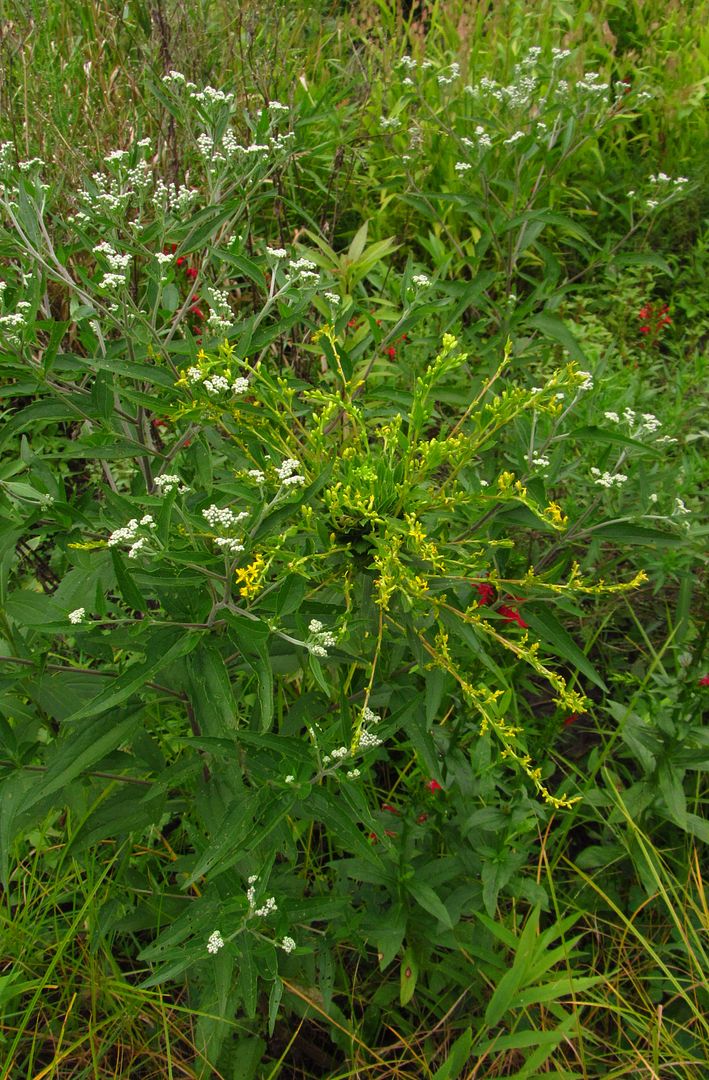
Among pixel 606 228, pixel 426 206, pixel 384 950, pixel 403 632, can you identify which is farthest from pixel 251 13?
pixel 384 950

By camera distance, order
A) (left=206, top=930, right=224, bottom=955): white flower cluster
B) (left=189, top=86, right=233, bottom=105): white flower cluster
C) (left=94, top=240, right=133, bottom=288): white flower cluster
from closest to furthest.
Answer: (left=206, top=930, right=224, bottom=955): white flower cluster, (left=94, top=240, right=133, bottom=288): white flower cluster, (left=189, top=86, right=233, bottom=105): white flower cluster

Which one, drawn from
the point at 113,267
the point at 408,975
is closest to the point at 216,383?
the point at 113,267

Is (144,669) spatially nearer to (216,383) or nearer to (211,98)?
(216,383)

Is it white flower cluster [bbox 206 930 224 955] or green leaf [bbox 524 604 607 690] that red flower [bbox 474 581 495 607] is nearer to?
green leaf [bbox 524 604 607 690]

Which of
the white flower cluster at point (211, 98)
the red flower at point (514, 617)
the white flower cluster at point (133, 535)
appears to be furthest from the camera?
the white flower cluster at point (211, 98)

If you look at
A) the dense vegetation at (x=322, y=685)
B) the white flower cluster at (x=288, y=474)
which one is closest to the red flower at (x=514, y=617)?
the dense vegetation at (x=322, y=685)

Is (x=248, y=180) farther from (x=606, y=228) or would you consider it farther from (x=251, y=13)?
(x=606, y=228)

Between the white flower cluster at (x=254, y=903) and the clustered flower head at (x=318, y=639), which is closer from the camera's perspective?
the clustered flower head at (x=318, y=639)

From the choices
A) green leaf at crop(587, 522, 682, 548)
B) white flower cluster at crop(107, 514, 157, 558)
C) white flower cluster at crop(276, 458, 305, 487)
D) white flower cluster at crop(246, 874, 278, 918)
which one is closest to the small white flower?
white flower cluster at crop(107, 514, 157, 558)

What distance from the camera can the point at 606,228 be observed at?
14.2ft

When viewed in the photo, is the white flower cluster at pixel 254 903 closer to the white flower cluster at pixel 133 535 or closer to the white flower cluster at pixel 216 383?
the white flower cluster at pixel 133 535

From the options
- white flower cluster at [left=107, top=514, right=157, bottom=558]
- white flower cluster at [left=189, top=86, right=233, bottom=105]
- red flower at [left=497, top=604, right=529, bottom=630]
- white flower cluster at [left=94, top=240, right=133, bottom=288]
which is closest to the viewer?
white flower cluster at [left=107, top=514, right=157, bottom=558]

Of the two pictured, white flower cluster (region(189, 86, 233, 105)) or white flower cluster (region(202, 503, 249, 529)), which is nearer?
white flower cluster (region(202, 503, 249, 529))

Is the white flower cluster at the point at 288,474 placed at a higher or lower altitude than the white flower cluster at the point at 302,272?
lower
